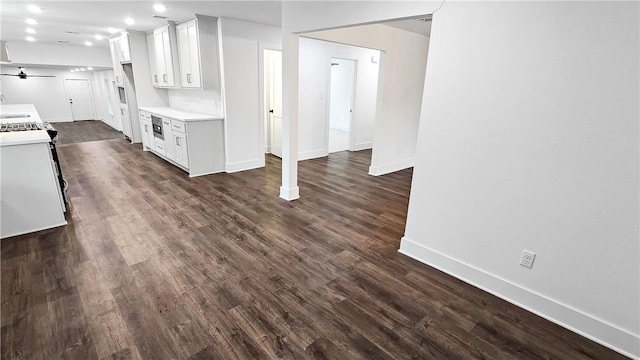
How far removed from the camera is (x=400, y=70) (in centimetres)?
502

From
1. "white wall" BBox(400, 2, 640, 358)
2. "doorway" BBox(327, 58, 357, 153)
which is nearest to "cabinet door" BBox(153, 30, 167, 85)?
"doorway" BBox(327, 58, 357, 153)

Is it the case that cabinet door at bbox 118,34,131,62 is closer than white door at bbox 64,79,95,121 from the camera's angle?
Yes

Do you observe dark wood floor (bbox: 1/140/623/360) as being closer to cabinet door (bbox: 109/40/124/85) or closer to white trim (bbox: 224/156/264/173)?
white trim (bbox: 224/156/264/173)

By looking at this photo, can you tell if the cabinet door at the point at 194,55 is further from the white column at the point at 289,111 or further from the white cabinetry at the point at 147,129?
the white column at the point at 289,111

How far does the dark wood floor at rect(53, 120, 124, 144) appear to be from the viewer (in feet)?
26.1

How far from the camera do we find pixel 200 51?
4680mm

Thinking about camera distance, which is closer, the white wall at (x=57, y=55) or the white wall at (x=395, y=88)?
the white wall at (x=395, y=88)

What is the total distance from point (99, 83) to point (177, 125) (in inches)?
377

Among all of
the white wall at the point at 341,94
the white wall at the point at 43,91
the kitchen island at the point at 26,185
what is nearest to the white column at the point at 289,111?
the kitchen island at the point at 26,185

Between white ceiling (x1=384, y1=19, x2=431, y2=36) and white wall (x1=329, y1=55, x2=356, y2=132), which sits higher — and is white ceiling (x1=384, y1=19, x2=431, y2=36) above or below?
above

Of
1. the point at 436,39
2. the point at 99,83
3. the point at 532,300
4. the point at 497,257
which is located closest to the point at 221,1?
the point at 436,39

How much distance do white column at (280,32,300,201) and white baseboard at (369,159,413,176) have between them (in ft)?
5.55

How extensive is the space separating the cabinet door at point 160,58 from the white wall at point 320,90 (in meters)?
2.59

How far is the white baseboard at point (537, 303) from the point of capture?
1882 mm
